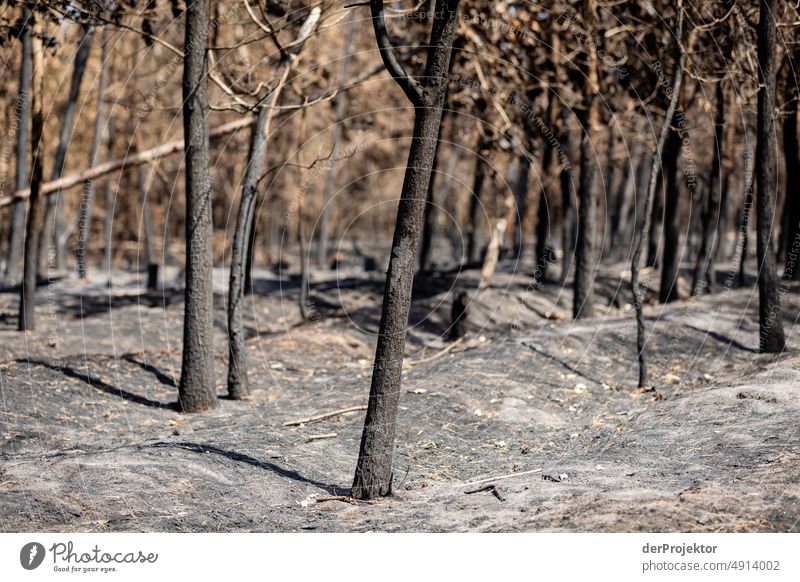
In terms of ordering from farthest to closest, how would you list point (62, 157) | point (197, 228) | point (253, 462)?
point (62, 157) → point (197, 228) → point (253, 462)

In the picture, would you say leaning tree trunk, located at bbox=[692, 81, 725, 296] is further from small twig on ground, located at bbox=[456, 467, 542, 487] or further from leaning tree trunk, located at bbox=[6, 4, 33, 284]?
leaning tree trunk, located at bbox=[6, 4, 33, 284]

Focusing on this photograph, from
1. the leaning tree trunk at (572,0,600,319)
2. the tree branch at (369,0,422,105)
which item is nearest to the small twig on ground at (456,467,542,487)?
the tree branch at (369,0,422,105)

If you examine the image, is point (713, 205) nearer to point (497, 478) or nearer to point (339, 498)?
point (497, 478)

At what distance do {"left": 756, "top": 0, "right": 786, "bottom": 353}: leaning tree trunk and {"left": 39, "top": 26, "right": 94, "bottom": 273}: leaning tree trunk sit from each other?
10.2 metres

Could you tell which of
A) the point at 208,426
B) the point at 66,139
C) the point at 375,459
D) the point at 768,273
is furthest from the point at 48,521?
the point at 66,139

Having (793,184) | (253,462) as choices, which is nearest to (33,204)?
(253,462)

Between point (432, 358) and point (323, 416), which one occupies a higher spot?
point (432, 358)

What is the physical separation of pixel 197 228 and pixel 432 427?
13.8ft

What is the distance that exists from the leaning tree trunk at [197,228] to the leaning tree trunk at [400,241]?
4.40 metres

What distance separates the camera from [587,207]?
1844cm

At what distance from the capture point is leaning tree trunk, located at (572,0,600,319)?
60.3 ft

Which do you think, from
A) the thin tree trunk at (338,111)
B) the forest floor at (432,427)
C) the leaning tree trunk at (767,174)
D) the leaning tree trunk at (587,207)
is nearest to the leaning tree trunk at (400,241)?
the forest floor at (432,427)

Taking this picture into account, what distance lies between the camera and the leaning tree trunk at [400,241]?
921 centimetres
